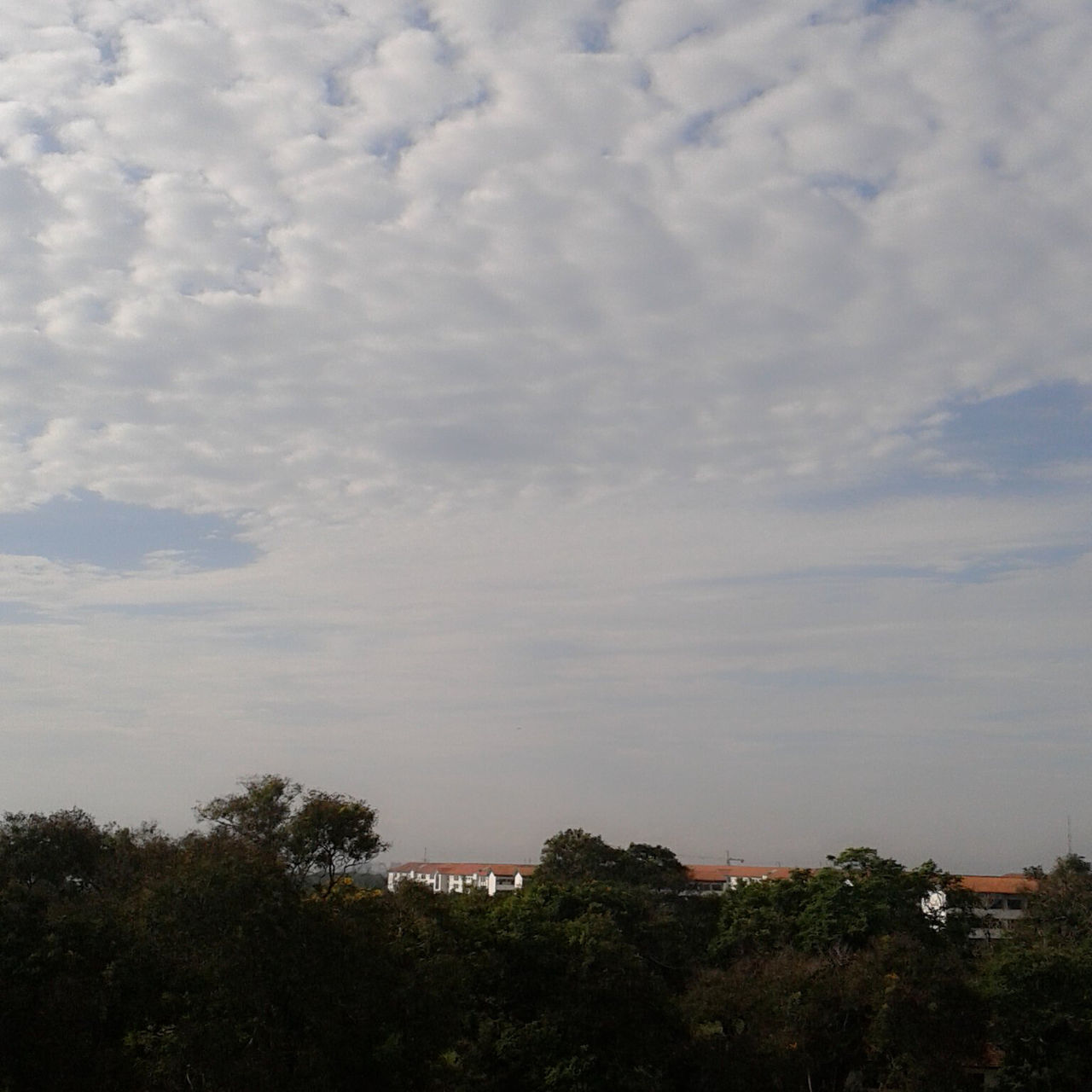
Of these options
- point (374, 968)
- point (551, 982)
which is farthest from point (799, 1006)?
point (374, 968)

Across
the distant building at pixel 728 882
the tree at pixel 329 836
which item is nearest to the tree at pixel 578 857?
the distant building at pixel 728 882

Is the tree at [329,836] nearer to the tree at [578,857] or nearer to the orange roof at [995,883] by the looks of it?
the tree at [578,857]

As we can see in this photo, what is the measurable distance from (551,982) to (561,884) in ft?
35.7

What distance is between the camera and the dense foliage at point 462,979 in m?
15.0

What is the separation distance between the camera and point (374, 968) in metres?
16.1

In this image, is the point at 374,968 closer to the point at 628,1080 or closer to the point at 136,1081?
the point at 136,1081

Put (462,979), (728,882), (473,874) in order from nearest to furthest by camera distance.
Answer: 1. (462,979)
2. (728,882)
3. (473,874)

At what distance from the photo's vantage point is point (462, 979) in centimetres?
1777

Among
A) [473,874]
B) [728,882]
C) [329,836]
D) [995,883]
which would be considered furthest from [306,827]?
[473,874]

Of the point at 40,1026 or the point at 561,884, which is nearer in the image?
the point at 40,1026

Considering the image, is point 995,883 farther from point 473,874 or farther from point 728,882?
point 473,874

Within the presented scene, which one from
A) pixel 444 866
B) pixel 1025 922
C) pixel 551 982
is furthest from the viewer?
pixel 444 866

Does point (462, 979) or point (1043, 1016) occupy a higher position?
point (462, 979)

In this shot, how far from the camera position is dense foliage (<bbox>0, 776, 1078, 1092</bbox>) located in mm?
14984
